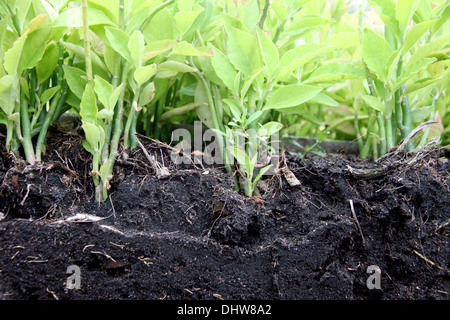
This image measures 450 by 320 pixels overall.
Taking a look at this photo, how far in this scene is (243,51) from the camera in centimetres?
87

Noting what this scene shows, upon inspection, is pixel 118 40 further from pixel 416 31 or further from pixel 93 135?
pixel 416 31

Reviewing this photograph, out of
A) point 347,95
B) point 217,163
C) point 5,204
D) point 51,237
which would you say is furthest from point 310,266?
point 347,95

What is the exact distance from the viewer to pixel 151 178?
2.77 feet

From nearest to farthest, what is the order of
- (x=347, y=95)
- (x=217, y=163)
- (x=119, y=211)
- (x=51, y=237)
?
1. (x=51, y=237)
2. (x=119, y=211)
3. (x=217, y=163)
4. (x=347, y=95)

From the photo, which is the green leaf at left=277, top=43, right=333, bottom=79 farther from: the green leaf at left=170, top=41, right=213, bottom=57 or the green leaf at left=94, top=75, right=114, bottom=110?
the green leaf at left=94, top=75, right=114, bottom=110

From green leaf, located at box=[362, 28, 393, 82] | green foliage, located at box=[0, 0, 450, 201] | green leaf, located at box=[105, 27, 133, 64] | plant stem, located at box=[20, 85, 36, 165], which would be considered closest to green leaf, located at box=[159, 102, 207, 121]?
green foliage, located at box=[0, 0, 450, 201]

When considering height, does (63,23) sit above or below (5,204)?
above

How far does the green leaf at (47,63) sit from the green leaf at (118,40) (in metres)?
0.18

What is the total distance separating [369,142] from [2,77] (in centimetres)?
100

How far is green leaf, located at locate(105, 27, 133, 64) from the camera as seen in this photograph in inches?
30.2

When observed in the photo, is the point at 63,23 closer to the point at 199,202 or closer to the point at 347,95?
the point at 199,202

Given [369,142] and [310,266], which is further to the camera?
[369,142]

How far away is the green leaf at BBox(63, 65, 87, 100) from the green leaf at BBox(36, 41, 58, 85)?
0.18ft

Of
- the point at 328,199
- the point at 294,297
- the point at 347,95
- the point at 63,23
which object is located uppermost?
the point at 63,23
